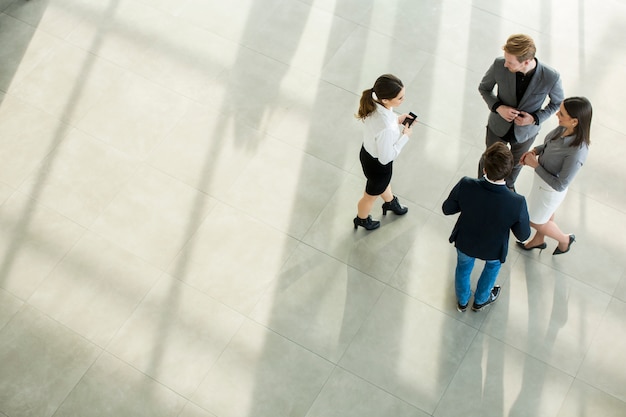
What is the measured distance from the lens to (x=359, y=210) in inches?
217

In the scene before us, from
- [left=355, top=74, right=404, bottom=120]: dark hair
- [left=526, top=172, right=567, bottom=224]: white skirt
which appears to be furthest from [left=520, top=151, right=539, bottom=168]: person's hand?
[left=355, top=74, right=404, bottom=120]: dark hair

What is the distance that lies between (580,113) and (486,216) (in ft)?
2.90

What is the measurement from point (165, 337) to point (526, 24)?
15.4 ft

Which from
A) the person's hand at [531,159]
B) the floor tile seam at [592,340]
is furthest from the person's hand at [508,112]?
the floor tile seam at [592,340]

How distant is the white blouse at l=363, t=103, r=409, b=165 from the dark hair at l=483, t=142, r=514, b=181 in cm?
75

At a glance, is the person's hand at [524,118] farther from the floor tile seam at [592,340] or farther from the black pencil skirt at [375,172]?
the floor tile seam at [592,340]

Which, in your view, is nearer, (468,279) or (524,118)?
(524,118)

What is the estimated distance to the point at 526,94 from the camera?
4785 millimetres

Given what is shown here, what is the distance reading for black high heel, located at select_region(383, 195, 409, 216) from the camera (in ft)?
18.6

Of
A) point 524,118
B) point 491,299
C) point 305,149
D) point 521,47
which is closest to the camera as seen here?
point 521,47

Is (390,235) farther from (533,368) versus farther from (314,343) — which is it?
(533,368)

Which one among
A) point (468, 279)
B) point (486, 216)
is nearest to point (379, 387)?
point (468, 279)

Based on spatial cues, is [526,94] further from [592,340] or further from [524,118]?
[592,340]

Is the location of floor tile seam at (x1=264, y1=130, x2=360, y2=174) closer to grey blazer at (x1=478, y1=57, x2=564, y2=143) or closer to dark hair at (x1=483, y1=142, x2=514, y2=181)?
grey blazer at (x1=478, y1=57, x2=564, y2=143)
